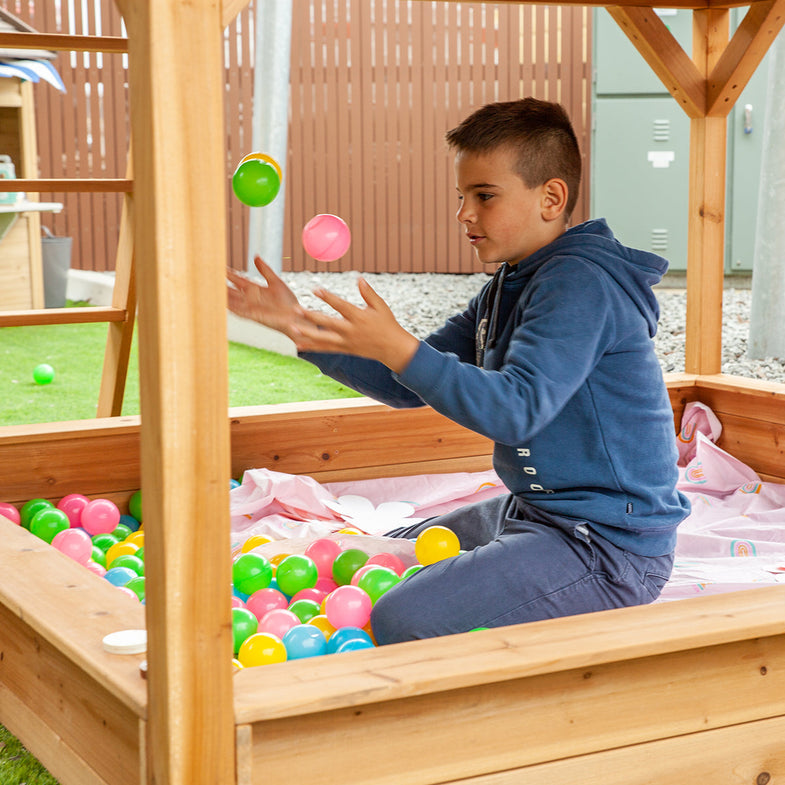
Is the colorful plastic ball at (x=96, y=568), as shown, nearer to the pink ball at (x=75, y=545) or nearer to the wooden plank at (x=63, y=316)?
the pink ball at (x=75, y=545)

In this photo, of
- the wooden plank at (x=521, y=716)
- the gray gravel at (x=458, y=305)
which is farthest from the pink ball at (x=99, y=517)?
the gray gravel at (x=458, y=305)

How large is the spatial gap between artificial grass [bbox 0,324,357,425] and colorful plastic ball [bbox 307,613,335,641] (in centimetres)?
277

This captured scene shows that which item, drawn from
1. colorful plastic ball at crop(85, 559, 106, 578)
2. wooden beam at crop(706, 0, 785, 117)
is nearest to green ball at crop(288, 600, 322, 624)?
colorful plastic ball at crop(85, 559, 106, 578)

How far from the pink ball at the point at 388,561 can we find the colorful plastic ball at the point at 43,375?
3.40 meters

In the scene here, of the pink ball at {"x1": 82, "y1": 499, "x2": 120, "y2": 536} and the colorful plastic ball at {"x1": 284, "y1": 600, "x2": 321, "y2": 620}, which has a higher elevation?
the pink ball at {"x1": 82, "y1": 499, "x2": 120, "y2": 536}

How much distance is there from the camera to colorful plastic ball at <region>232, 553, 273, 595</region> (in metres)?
2.26

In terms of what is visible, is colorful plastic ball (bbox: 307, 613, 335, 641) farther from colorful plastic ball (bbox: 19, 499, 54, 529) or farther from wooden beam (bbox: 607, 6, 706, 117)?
wooden beam (bbox: 607, 6, 706, 117)

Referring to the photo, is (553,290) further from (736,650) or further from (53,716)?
(53,716)

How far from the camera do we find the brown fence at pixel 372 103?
8.70 m

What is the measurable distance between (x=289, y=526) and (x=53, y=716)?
3.77 ft

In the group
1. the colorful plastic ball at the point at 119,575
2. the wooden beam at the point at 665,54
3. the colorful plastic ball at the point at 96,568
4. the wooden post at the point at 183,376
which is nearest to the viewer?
the wooden post at the point at 183,376

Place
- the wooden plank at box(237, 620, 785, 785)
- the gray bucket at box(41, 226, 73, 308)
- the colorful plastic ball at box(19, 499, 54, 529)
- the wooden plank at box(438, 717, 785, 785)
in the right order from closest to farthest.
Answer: the wooden plank at box(237, 620, 785, 785) < the wooden plank at box(438, 717, 785, 785) < the colorful plastic ball at box(19, 499, 54, 529) < the gray bucket at box(41, 226, 73, 308)

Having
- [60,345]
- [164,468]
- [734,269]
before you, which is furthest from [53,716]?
[734,269]

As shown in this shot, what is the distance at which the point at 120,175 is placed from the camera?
909 cm
